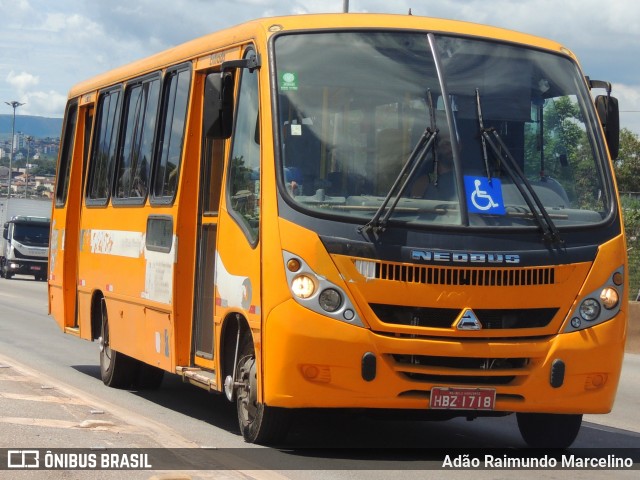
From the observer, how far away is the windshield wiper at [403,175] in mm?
8797

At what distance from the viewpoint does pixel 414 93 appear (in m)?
9.43

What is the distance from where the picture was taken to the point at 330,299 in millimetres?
8734

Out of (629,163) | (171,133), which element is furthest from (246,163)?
(629,163)

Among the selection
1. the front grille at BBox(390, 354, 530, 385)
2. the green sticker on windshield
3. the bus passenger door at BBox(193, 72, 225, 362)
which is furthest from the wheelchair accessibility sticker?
the bus passenger door at BBox(193, 72, 225, 362)

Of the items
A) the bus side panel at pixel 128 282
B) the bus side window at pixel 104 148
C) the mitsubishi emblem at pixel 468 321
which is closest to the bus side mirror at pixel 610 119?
the mitsubishi emblem at pixel 468 321

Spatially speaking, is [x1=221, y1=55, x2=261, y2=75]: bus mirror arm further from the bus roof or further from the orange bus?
the bus roof

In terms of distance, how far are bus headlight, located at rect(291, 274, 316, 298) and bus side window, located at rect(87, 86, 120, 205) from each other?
220 inches

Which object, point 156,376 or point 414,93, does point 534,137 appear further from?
point 156,376

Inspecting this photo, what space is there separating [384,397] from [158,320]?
3.43 m

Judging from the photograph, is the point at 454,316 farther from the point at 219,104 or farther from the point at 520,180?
the point at 219,104

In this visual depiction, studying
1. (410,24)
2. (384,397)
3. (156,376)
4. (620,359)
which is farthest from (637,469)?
(156,376)

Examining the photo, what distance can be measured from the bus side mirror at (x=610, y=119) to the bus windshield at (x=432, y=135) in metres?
0.17

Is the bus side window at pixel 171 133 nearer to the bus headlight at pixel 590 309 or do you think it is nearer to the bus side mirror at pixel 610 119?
the bus side mirror at pixel 610 119

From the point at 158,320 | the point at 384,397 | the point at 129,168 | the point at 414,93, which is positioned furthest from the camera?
the point at 129,168
